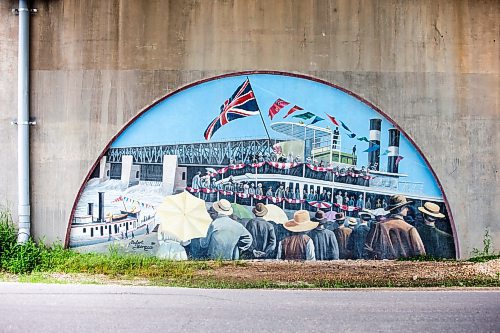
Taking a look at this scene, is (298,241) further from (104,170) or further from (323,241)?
(104,170)

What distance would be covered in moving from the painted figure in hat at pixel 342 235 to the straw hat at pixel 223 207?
212 centimetres

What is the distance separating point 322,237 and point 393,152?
7.20 ft

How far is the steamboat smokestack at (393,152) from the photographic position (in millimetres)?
12586

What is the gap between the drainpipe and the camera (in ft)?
40.2

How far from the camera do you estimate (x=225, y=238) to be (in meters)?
12.4

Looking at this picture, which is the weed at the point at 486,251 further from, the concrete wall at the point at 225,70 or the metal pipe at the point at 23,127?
the metal pipe at the point at 23,127

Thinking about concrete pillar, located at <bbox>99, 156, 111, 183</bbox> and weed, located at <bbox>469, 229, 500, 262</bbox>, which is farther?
concrete pillar, located at <bbox>99, 156, 111, 183</bbox>

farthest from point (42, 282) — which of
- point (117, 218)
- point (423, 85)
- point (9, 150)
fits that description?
point (423, 85)

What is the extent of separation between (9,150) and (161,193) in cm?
309

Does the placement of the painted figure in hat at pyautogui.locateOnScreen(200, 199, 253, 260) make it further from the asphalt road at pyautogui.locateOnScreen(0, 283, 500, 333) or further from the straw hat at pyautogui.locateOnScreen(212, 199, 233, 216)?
the asphalt road at pyautogui.locateOnScreen(0, 283, 500, 333)

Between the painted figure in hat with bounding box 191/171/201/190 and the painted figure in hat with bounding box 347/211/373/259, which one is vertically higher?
the painted figure in hat with bounding box 191/171/201/190

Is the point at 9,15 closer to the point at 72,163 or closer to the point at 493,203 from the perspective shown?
the point at 72,163

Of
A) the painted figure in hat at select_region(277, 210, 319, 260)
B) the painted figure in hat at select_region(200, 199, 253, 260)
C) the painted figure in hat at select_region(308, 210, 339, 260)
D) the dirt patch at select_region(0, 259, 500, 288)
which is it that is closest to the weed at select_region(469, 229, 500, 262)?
the dirt patch at select_region(0, 259, 500, 288)

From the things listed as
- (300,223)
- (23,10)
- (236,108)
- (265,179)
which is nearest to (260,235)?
(300,223)
